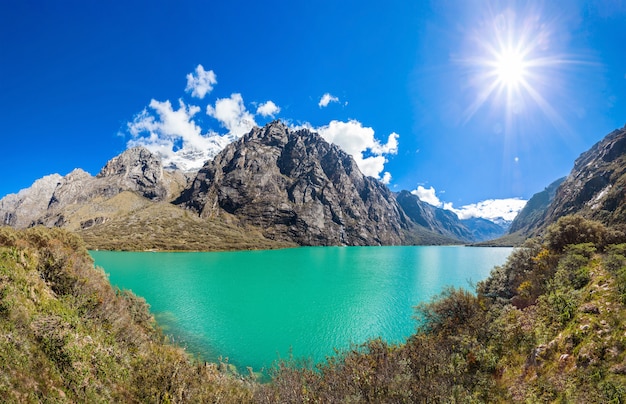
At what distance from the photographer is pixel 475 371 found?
1422cm

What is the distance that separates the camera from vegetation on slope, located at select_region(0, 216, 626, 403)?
9.27m

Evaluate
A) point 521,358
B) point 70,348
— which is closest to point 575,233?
point 521,358

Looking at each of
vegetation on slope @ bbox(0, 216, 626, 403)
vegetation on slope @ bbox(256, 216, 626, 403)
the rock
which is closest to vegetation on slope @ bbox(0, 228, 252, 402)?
vegetation on slope @ bbox(0, 216, 626, 403)

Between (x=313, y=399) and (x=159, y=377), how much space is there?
6.72 meters

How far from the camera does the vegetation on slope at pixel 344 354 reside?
9266mm

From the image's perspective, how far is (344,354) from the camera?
768 inches

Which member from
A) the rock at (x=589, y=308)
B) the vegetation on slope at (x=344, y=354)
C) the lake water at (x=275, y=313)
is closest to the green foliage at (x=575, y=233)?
the vegetation on slope at (x=344, y=354)

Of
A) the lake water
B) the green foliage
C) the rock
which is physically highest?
the green foliage

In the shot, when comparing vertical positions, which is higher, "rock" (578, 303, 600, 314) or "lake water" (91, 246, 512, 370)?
"rock" (578, 303, 600, 314)

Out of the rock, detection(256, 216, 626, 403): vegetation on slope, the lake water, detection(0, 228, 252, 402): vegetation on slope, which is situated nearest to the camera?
detection(0, 228, 252, 402): vegetation on slope

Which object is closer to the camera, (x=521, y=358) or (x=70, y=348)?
(x=70, y=348)

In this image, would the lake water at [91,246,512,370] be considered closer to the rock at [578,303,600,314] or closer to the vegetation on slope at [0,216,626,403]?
the vegetation on slope at [0,216,626,403]

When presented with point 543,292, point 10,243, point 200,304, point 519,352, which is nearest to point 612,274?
point 543,292

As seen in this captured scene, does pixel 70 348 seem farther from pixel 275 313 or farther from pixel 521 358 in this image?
pixel 275 313
